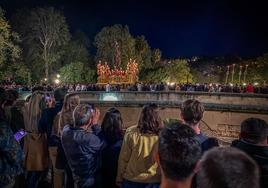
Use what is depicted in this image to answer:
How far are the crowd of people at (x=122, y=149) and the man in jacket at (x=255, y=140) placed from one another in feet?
0.03

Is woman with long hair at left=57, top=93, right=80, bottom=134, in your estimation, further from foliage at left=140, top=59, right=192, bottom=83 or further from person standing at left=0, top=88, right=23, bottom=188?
foliage at left=140, top=59, right=192, bottom=83

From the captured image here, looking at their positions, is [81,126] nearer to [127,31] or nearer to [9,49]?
[9,49]

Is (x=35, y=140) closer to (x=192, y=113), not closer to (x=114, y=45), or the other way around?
(x=192, y=113)

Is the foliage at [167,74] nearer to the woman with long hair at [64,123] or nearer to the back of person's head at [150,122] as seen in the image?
the woman with long hair at [64,123]

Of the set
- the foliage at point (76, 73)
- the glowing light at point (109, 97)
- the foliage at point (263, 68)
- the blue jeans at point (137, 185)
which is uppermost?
the foliage at point (263, 68)

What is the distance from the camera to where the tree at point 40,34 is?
55438mm

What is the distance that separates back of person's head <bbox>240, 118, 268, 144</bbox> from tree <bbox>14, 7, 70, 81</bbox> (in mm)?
52176

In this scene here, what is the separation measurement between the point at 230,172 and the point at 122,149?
2923 mm

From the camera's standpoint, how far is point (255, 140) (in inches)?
165

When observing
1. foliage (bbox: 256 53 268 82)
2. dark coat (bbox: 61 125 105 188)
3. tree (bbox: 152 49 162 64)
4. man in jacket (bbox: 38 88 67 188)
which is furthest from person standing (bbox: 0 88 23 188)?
tree (bbox: 152 49 162 64)

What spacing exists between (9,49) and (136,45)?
38.2 metres

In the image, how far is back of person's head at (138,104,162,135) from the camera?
4812 millimetres

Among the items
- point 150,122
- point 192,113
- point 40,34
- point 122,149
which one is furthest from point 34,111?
point 40,34

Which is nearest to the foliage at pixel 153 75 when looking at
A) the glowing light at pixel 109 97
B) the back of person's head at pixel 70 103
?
the glowing light at pixel 109 97
